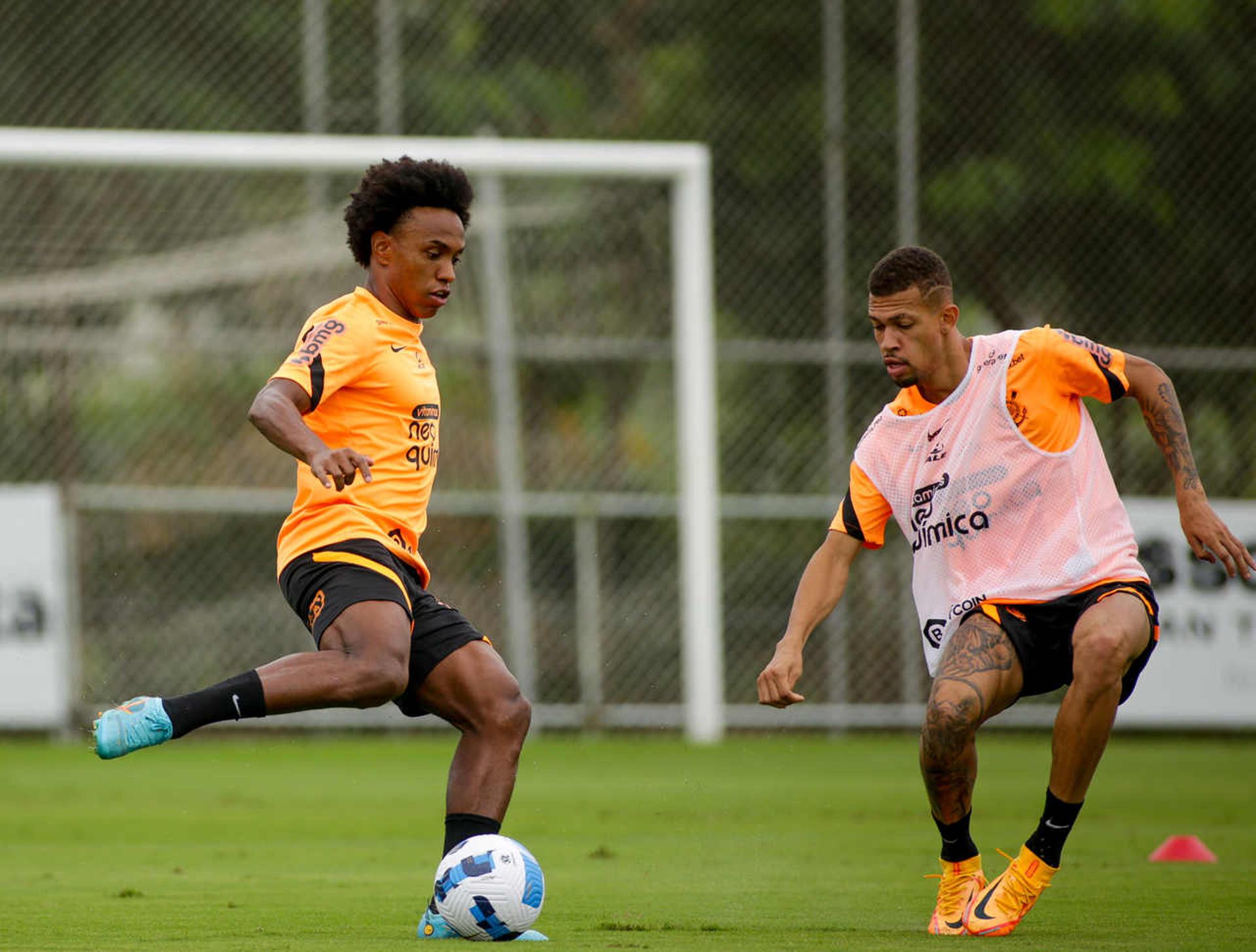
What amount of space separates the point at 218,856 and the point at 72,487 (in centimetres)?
695

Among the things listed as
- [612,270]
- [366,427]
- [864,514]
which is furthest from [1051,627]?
[612,270]

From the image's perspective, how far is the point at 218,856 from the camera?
7.59m

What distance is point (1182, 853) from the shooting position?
7.33 meters

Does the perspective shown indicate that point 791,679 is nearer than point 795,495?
Yes

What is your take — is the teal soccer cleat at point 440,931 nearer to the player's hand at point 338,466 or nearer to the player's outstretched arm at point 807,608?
the player's outstretched arm at point 807,608

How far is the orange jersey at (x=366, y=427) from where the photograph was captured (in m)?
5.42

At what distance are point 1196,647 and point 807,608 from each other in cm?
881

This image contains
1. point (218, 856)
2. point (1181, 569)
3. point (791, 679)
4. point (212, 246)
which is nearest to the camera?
point (791, 679)

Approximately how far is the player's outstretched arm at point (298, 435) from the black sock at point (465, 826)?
1.03 m

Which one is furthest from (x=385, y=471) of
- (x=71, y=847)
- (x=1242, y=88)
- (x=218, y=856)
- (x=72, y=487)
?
(x=1242, y=88)

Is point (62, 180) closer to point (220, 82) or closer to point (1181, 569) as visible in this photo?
point (220, 82)

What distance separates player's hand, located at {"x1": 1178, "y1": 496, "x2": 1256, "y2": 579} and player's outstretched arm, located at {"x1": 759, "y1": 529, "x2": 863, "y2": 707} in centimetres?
98

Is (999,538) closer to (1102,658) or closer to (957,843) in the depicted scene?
(1102,658)

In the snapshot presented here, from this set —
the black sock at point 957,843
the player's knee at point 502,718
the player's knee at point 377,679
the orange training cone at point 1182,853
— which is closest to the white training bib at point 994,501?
the black sock at point 957,843
